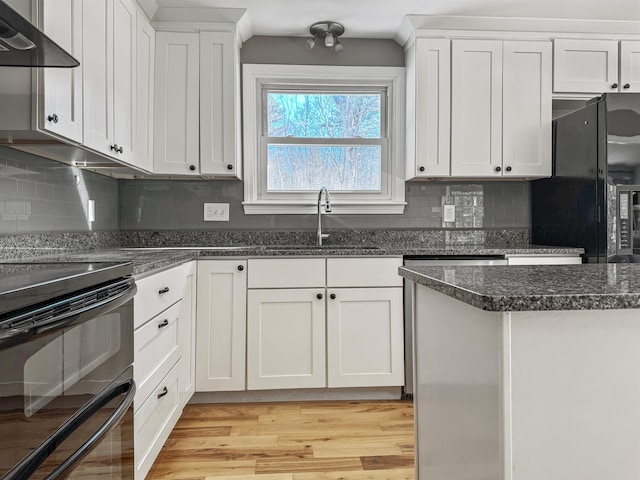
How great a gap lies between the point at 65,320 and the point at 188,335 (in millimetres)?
1398

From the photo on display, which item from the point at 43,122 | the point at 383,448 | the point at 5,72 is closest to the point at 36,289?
the point at 43,122

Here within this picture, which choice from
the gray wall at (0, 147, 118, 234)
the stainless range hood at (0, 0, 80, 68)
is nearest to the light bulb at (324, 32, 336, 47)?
the gray wall at (0, 147, 118, 234)

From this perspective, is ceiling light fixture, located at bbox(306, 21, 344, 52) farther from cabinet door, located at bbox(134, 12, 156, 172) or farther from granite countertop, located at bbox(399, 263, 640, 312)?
granite countertop, located at bbox(399, 263, 640, 312)

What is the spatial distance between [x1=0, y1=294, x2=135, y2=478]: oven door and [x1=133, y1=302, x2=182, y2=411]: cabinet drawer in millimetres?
146

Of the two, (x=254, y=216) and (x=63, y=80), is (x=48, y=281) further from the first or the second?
(x=254, y=216)

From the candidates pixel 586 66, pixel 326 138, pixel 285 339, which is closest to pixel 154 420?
pixel 285 339

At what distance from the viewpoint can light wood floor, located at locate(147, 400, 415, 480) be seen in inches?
70.1

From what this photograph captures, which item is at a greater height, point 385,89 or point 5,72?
point 385,89

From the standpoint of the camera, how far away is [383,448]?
1965mm

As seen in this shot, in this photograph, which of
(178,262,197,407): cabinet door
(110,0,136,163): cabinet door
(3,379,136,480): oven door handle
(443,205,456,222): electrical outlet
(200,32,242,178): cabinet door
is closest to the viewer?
(3,379,136,480): oven door handle

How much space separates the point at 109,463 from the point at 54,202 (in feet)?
4.34

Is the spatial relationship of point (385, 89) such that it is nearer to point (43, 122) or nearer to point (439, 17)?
point (439, 17)

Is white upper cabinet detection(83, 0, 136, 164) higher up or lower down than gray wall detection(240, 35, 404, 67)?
lower down

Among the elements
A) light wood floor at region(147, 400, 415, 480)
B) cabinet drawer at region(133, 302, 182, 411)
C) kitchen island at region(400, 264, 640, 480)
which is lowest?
light wood floor at region(147, 400, 415, 480)
